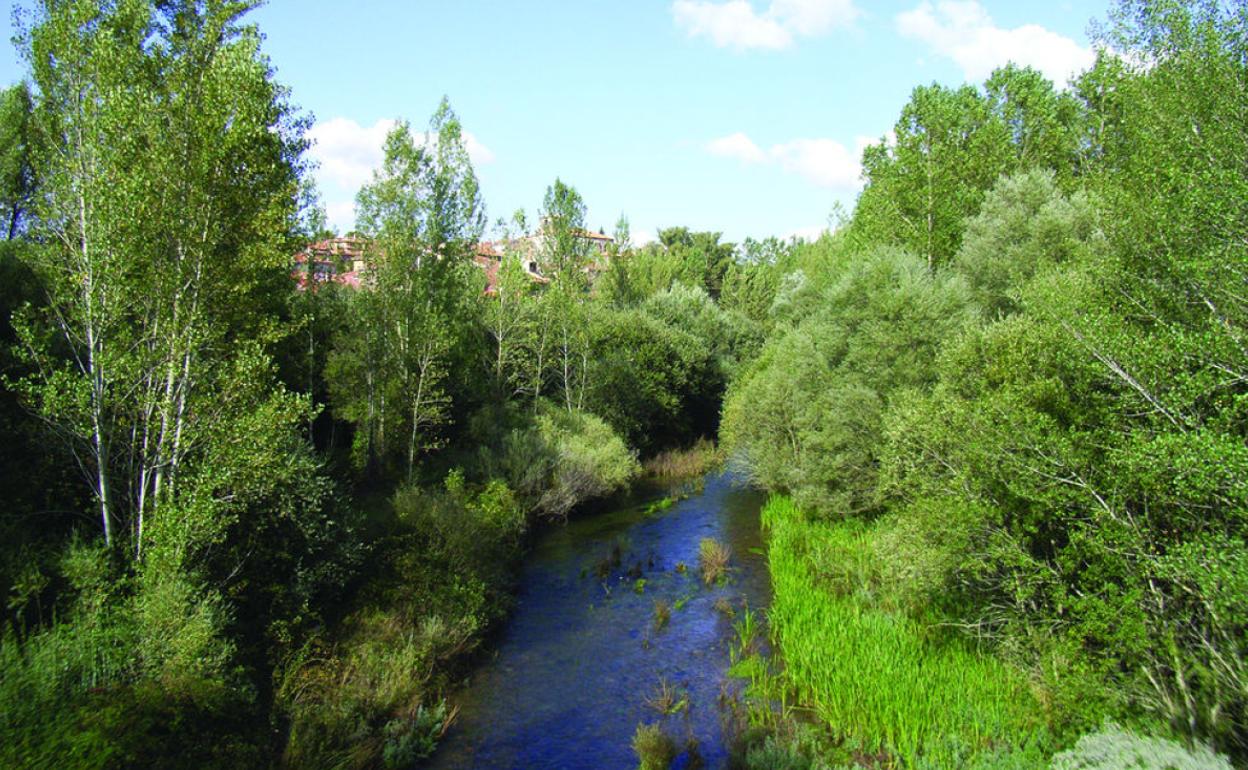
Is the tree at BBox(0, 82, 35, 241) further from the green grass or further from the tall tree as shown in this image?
the green grass

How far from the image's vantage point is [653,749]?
12.4 m

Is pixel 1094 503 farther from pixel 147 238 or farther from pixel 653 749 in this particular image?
pixel 147 238

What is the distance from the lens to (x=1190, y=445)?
388 inches

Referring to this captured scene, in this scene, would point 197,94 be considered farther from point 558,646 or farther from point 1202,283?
point 1202,283

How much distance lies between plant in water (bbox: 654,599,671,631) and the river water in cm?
17

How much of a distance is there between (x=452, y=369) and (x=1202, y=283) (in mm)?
27403

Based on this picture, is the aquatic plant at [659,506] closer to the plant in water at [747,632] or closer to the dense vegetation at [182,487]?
the dense vegetation at [182,487]

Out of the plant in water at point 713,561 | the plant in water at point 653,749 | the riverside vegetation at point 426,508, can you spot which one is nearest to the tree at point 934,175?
the riverside vegetation at point 426,508

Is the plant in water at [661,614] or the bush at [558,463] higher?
the bush at [558,463]

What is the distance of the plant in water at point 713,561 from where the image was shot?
22.3 meters

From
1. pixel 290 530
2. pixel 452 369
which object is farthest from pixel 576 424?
pixel 290 530

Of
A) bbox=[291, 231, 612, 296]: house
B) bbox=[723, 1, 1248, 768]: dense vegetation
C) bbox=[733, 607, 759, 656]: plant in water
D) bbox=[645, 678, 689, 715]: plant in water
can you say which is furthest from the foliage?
bbox=[291, 231, 612, 296]: house

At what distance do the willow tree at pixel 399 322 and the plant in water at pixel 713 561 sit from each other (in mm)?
10970

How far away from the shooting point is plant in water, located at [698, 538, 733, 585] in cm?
2234
